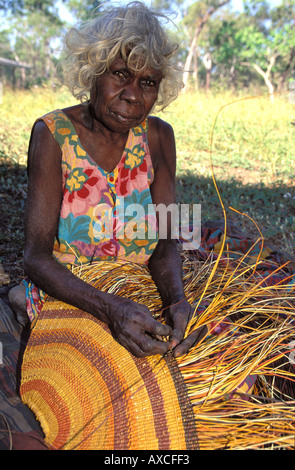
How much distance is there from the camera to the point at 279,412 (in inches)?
48.4

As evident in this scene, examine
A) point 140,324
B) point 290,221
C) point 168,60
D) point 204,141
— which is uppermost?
point 204,141

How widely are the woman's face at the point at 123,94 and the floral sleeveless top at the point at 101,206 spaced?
0.64ft

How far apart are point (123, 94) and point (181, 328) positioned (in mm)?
959

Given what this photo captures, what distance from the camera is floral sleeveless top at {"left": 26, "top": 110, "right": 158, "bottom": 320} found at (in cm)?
182

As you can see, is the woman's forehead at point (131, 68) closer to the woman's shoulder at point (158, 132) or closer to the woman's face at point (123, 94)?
the woman's face at point (123, 94)

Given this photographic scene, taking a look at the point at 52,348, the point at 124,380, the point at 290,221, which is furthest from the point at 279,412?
the point at 290,221

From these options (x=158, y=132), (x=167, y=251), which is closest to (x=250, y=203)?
(x=158, y=132)

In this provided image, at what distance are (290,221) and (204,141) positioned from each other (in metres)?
3.07

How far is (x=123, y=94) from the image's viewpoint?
1.68 m

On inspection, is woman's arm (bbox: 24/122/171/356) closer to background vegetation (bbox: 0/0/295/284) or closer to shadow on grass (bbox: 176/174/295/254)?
background vegetation (bbox: 0/0/295/284)

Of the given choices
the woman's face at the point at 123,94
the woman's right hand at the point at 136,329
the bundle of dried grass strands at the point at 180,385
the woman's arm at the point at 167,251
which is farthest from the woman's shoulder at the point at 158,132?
the woman's right hand at the point at 136,329

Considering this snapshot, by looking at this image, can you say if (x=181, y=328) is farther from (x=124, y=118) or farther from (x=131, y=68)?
(x=131, y=68)

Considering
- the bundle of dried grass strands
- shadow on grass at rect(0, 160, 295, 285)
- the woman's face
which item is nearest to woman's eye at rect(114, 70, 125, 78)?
the woman's face

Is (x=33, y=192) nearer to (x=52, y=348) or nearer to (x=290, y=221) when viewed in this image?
(x=52, y=348)
